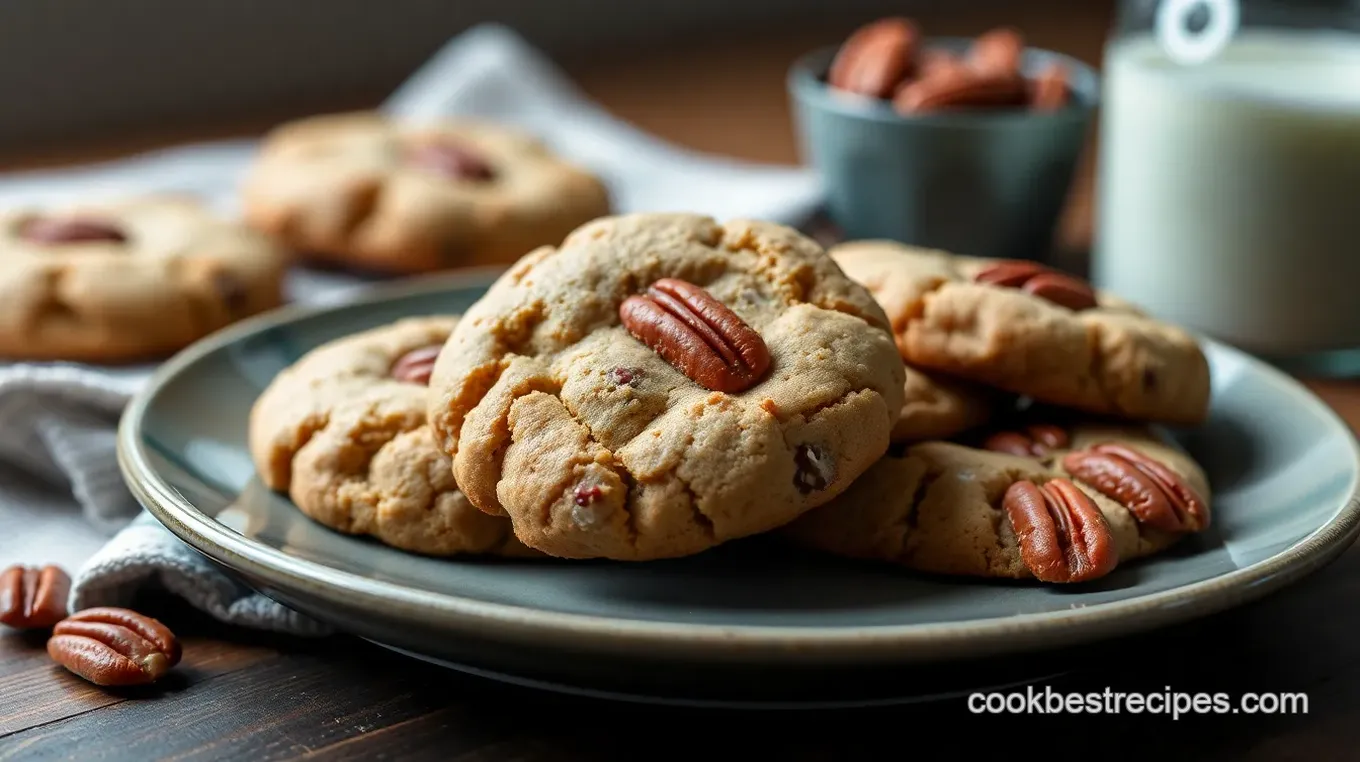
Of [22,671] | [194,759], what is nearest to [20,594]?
[22,671]

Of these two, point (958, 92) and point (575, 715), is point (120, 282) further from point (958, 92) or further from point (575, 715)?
point (958, 92)

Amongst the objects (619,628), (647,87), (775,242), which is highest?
(775,242)

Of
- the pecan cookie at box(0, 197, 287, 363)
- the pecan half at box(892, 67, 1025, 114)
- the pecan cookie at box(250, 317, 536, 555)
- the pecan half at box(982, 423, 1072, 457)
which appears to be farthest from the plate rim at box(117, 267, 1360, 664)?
the pecan half at box(892, 67, 1025, 114)

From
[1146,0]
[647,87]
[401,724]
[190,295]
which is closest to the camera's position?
[401,724]

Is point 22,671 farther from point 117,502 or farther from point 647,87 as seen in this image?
point 647,87

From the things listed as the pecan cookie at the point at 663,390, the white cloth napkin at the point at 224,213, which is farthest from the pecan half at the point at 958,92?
the pecan cookie at the point at 663,390

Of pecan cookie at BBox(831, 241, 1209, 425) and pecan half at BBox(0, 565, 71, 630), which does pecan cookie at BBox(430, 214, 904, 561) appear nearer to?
pecan cookie at BBox(831, 241, 1209, 425)

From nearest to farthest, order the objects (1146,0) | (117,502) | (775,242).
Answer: (775,242) < (117,502) < (1146,0)
